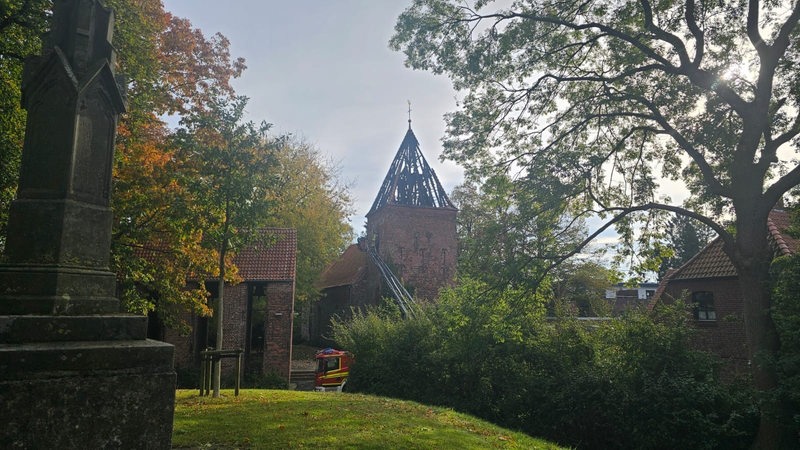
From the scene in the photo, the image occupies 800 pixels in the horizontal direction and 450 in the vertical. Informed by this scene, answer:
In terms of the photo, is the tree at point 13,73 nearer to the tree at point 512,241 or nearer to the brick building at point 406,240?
the tree at point 512,241

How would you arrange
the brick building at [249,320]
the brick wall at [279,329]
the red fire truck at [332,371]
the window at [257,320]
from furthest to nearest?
the window at [257,320] → the brick wall at [279,329] → the red fire truck at [332,371] → the brick building at [249,320]

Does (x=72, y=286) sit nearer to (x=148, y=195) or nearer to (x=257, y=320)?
(x=148, y=195)

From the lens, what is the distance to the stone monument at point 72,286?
11.2 feet

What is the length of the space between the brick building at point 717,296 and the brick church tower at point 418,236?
624 inches

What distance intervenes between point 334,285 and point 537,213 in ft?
103

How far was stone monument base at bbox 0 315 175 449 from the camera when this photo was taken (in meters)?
3.33

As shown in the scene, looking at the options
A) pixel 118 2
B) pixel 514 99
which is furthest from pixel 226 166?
pixel 514 99

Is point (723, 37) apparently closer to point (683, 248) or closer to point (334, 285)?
point (334, 285)

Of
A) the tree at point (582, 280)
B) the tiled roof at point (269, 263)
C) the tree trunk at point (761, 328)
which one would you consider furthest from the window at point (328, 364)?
the tree at point (582, 280)

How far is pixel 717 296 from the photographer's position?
21.5 m

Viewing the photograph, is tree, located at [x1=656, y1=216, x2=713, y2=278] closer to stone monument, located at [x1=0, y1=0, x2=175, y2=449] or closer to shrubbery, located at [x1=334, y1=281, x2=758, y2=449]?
shrubbery, located at [x1=334, y1=281, x2=758, y2=449]

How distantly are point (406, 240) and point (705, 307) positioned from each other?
19.1 metres

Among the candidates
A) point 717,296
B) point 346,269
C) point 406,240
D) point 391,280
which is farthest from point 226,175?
point 346,269

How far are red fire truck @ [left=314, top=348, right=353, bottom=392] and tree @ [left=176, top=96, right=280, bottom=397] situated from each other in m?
9.64
